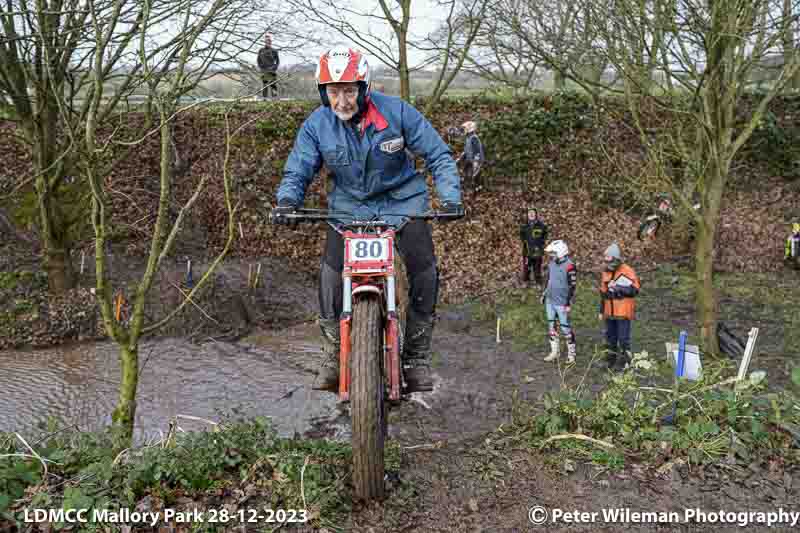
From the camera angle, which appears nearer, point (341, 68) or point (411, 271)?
point (341, 68)

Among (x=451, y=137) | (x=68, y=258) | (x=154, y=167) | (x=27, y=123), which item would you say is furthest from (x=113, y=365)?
(x=451, y=137)

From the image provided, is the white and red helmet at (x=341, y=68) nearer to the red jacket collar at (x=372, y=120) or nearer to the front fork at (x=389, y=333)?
the red jacket collar at (x=372, y=120)

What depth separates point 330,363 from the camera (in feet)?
14.0

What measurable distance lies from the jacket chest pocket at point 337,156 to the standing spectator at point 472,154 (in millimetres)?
12816

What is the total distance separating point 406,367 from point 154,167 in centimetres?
1270

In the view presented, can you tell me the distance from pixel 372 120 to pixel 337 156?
32 centimetres

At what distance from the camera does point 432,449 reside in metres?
4.41

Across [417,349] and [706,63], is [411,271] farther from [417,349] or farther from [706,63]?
[706,63]

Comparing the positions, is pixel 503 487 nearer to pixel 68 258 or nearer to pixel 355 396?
pixel 355 396

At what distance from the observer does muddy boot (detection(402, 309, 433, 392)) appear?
175 inches

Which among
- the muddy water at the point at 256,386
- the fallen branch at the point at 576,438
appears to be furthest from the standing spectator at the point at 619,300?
the fallen branch at the point at 576,438

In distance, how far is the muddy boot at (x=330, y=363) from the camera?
4.23m

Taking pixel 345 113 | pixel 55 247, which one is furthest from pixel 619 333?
pixel 55 247

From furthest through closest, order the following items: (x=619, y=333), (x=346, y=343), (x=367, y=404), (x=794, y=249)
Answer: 1. (x=794, y=249)
2. (x=619, y=333)
3. (x=346, y=343)
4. (x=367, y=404)
